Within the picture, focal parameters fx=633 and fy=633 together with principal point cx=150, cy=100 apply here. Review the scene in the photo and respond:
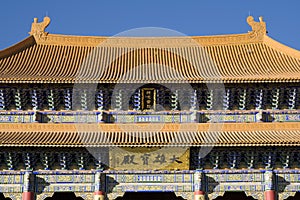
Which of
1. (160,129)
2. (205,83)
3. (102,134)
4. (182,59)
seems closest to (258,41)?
(182,59)

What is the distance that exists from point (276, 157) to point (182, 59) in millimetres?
7182

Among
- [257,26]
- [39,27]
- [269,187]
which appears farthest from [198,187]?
[39,27]

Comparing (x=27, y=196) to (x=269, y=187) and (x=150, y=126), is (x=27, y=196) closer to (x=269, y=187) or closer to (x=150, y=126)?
(x=150, y=126)

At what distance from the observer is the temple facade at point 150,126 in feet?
76.8

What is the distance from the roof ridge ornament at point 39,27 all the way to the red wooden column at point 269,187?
41.8ft

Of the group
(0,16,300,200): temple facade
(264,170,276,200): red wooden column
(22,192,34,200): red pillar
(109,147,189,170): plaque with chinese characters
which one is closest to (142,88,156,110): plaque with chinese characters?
(0,16,300,200): temple facade

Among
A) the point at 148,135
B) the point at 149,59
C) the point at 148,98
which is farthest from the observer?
the point at 149,59

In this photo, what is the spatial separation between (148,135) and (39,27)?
913 centimetres

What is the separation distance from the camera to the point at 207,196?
23438 millimetres

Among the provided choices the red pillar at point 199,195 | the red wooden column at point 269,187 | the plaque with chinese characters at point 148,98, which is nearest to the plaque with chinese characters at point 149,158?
the red pillar at point 199,195

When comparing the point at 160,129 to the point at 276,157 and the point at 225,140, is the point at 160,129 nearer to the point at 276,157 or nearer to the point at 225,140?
the point at 225,140

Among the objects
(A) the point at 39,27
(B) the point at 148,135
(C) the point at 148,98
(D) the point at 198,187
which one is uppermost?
(A) the point at 39,27

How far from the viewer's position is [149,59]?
93.2 ft

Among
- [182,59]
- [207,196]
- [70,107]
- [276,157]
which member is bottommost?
[207,196]
